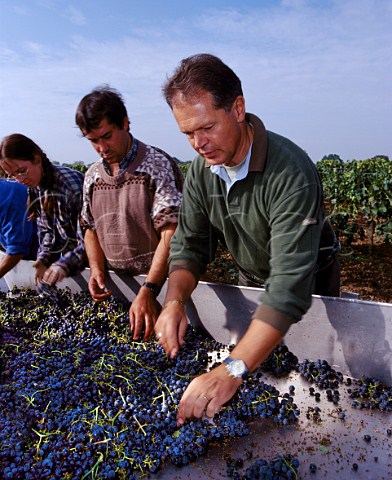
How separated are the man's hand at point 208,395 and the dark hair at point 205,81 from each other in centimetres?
100

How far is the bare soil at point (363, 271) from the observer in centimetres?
669

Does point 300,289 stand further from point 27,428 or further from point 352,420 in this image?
point 27,428

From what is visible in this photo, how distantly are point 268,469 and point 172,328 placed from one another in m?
0.72

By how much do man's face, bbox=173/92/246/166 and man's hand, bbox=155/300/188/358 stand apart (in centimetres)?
67

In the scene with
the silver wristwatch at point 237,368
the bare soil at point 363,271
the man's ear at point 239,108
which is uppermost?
the man's ear at point 239,108

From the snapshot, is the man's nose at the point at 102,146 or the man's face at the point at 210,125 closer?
the man's face at the point at 210,125

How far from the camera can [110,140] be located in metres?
2.87

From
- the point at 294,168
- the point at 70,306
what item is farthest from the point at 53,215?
the point at 294,168

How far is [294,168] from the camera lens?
1946 mm

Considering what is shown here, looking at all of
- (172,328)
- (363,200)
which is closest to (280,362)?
(172,328)

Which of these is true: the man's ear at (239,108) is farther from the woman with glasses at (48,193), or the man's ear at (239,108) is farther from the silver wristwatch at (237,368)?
the woman with glasses at (48,193)

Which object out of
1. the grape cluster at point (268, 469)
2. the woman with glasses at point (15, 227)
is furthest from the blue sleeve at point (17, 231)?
the grape cluster at point (268, 469)

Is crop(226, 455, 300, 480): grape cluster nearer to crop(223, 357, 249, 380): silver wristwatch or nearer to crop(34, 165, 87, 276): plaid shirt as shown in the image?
crop(223, 357, 249, 380): silver wristwatch

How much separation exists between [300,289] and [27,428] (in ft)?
3.92
